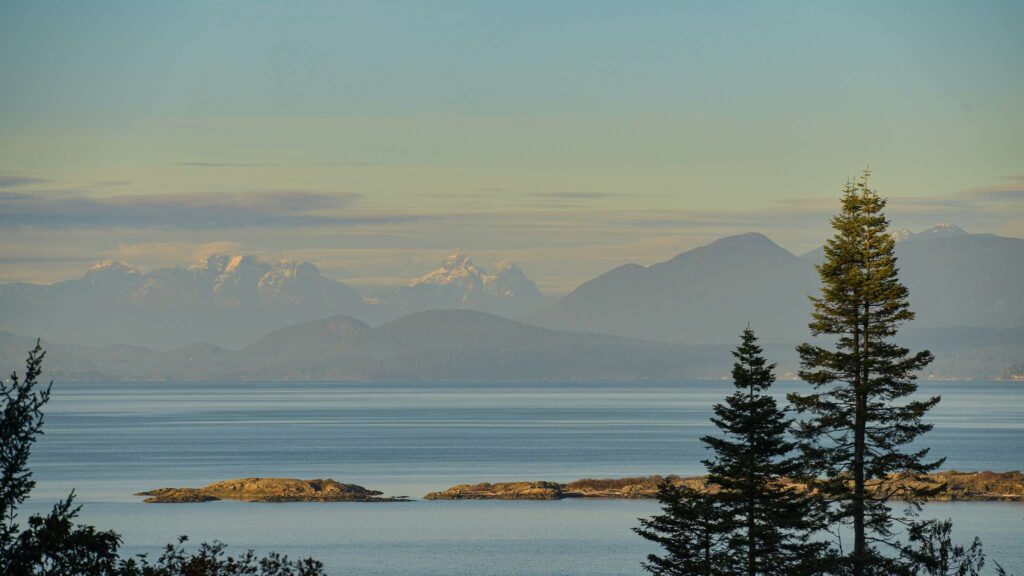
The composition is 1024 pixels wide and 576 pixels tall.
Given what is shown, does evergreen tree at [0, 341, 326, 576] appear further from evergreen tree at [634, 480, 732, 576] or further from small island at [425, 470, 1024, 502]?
small island at [425, 470, 1024, 502]

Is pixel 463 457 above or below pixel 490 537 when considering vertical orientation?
above

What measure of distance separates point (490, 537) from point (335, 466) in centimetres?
5845

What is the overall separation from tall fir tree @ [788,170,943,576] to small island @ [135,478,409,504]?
207 feet

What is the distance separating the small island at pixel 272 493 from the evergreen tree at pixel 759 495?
6385cm

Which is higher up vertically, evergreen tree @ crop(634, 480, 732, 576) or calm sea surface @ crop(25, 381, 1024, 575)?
calm sea surface @ crop(25, 381, 1024, 575)

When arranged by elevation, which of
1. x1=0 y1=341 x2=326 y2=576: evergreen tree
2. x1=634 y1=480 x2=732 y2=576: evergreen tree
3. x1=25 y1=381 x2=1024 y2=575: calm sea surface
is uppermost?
x1=25 y1=381 x2=1024 y2=575: calm sea surface

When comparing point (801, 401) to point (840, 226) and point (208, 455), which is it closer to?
point (840, 226)

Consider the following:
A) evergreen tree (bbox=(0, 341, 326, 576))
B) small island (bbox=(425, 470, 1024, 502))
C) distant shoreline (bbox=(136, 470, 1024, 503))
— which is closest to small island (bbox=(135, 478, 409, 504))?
distant shoreline (bbox=(136, 470, 1024, 503))

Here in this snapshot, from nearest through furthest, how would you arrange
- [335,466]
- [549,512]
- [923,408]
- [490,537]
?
[923,408] → [490,537] → [549,512] → [335,466]

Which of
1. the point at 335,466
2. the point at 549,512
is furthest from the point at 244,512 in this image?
the point at 335,466

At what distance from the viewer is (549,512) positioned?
9931 centimetres

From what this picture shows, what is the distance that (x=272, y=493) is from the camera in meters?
108

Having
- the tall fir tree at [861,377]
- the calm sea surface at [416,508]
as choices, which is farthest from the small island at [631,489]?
the tall fir tree at [861,377]

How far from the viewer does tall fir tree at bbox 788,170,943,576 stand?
46.9 meters
